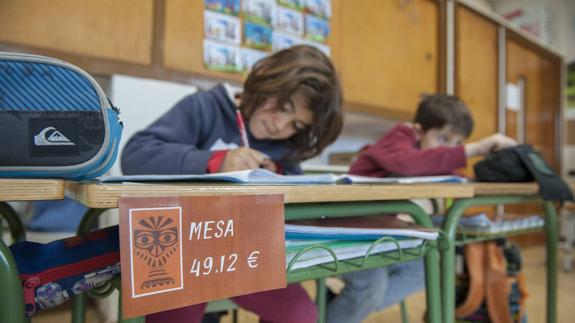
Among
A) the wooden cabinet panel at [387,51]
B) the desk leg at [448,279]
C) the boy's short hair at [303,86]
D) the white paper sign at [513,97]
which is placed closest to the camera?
the desk leg at [448,279]

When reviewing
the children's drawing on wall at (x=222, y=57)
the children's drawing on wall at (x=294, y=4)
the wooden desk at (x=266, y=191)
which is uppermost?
the children's drawing on wall at (x=294, y=4)

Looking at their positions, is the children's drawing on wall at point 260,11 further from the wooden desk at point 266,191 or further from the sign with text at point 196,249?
the sign with text at point 196,249

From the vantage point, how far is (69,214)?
4.26 ft

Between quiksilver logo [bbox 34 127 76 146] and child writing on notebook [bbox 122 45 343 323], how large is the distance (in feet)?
1.03

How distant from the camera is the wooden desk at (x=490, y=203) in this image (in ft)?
1.90

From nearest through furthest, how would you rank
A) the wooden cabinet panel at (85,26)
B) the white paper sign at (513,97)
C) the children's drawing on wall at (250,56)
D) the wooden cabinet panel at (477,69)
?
1. the wooden cabinet panel at (85,26)
2. the children's drawing on wall at (250,56)
3. the wooden cabinet panel at (477,69)
4. the white paper sign at (513,97)

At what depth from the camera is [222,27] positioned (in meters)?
1.47

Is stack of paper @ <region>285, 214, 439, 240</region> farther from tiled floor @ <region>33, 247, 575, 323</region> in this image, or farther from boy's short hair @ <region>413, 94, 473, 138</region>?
tiled floor @ <region>33, 247, 575, 323</region>

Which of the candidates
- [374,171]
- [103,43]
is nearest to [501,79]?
[374,171]

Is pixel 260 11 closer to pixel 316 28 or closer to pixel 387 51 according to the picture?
pixel 316 28

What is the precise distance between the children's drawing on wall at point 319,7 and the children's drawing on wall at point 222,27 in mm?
397

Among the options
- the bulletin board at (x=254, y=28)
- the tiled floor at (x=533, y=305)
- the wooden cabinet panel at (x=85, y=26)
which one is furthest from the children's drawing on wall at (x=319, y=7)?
the tiled floor at (x=533, y=305)

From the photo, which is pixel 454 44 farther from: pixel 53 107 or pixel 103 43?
pixel 53 107

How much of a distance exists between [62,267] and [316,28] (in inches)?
63.4
